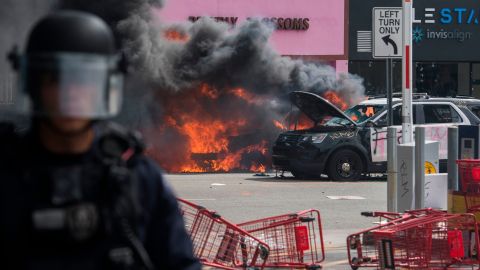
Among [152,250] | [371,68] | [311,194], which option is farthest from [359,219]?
[371,68]

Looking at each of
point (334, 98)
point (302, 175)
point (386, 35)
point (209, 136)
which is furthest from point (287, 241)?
point (334, 98)

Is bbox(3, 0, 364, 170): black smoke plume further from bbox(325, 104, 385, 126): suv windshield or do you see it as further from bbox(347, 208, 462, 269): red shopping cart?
bbox(347, 208, 462, 269): red shopping cart

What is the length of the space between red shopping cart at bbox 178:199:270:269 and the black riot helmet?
16.8 feet

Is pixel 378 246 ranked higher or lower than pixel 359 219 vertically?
higher

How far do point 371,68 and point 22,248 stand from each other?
1345 inches

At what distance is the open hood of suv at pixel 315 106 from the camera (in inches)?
756

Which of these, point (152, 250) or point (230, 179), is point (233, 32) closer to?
point (230, 179)

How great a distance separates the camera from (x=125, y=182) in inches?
99.0

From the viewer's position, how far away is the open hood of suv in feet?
63.0

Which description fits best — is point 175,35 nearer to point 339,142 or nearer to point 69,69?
point 339,142

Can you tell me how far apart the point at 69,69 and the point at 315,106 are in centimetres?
1701

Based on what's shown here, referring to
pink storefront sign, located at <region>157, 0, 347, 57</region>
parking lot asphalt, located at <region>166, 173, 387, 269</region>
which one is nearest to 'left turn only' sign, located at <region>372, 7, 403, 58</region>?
parking lot asphalt, located at <region>166, 173, 387, 269</region>

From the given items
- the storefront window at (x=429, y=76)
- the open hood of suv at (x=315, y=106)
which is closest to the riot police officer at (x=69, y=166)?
the open hood of suv at (x=315, y=106)

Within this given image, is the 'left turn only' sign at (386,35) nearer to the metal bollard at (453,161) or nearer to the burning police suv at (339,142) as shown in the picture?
the metal bollard at (453,161)
